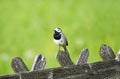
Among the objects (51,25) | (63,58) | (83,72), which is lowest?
(51,25)

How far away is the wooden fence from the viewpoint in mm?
4379

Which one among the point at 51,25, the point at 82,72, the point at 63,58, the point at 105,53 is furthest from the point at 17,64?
the point at 51,25

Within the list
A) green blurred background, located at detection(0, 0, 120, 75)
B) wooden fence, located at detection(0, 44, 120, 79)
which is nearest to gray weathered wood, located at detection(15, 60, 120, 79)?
wooden fence, located at detection(0, 44, 120, 79)

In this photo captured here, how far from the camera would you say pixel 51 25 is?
40.1 feet

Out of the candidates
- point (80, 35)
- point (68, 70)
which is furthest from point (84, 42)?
point (68, 70)

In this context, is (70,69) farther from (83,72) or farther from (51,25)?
(51,25)

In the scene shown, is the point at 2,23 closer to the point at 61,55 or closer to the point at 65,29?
the point at 65,29

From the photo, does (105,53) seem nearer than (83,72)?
No

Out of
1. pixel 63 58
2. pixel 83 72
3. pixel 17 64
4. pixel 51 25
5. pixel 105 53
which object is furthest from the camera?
pixel 51 25

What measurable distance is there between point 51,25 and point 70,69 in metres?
7.53

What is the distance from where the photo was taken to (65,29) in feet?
40.0

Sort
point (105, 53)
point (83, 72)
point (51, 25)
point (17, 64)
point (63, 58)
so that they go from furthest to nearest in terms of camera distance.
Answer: point (51, 25) < point (105, 53) < point (83, 72) < point (63, 58) < point (17, 64)

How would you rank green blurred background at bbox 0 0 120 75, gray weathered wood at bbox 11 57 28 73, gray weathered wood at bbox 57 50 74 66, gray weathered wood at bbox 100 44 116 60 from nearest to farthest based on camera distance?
1. gray weathered wood at bbox 11 57 28 73
2. gray weathered wood at bbox 57 50 74 66
3. gray weathered wood at bbox 100 44 116 60
4. green blurred background at bbox 0 0 120 75

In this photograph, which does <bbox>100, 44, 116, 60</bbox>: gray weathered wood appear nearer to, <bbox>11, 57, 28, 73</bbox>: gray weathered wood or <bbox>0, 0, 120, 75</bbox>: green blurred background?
<bbox>11, 57, 28, 73</bbox>: gray weathered wood
